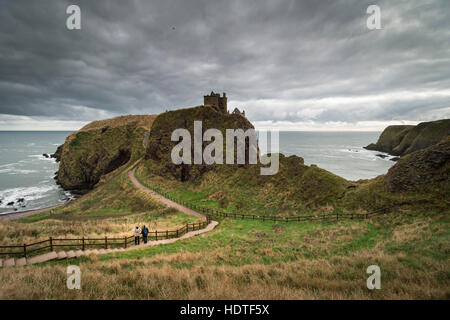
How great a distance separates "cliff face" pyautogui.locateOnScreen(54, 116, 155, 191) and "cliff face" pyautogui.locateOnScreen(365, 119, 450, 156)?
12333 cm

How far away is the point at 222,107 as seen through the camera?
56250 mm

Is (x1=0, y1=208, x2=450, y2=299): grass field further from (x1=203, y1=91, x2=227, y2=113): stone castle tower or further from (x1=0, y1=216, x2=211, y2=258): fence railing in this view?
(x1=203, y1=91, x2=227, y2=113): stone castle tower

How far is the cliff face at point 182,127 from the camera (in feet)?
151

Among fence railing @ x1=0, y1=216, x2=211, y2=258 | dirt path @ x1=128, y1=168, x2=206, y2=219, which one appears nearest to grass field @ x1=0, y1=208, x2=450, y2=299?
fence railing @ x1=0, y1=216, x2=211, y2=258

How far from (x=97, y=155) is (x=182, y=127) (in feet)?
138

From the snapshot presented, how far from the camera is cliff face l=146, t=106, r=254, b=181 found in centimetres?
4606

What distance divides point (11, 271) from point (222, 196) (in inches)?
1076

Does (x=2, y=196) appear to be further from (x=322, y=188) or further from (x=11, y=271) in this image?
(x=322, y=188)

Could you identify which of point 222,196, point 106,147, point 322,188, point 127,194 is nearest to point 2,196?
point 106,147

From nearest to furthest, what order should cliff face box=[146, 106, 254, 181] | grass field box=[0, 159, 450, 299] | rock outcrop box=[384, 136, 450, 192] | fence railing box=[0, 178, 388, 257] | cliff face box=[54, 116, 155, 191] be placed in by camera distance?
grass field box=[0, 159, 450, 299]
fence railing box=[0, 178, 388, 257]
rock outcrop box=[384, 136, 450, 192]
cliff face box=[146, 106, 254, 181]
cliff face box=[54, 116, 155, 191]

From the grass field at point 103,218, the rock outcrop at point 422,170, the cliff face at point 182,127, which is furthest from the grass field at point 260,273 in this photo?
the cliff face at point 182,127

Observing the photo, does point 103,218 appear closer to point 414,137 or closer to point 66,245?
point 66,245

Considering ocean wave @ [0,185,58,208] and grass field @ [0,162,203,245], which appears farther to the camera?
ocean wave @ [0,185,58,208]
